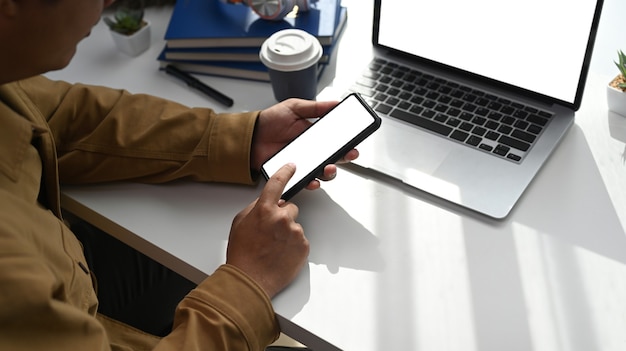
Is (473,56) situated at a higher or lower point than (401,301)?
higher

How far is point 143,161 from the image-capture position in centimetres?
92

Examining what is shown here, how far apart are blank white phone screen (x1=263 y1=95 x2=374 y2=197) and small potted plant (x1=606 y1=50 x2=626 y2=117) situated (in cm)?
34

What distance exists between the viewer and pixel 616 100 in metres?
0.93

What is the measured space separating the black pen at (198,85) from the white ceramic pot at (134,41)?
0.08 m

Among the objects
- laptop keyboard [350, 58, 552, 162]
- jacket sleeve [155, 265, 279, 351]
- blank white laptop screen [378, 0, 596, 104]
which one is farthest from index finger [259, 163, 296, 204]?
blank white laptop screen [378, 0, 596, 104]

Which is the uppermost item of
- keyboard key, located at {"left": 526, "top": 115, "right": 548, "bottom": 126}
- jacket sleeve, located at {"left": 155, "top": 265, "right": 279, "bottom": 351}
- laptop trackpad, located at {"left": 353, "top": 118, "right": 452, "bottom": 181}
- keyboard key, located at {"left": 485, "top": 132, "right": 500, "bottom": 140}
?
keyboard key, located at {"left": 526, "top": 115, "right": 548, "bottom": 126}

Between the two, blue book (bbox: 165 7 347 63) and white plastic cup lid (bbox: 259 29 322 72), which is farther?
blue book (bbox: 165 7 347 63)

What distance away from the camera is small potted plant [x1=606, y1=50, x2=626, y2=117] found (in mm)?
914

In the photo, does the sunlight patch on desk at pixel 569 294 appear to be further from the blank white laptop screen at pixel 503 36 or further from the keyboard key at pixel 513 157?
the blank white laptop screen at pixel 503 36

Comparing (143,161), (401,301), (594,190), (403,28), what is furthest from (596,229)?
(143,161)

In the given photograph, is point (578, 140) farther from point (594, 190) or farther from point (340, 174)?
point (340, 174)

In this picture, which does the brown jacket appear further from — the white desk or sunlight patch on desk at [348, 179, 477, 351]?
sunlight patch on desk at [348, 179, 477, 351]

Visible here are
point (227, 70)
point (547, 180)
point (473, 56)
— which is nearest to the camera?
point (547, 180)

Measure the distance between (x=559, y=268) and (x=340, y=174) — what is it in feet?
0.97
